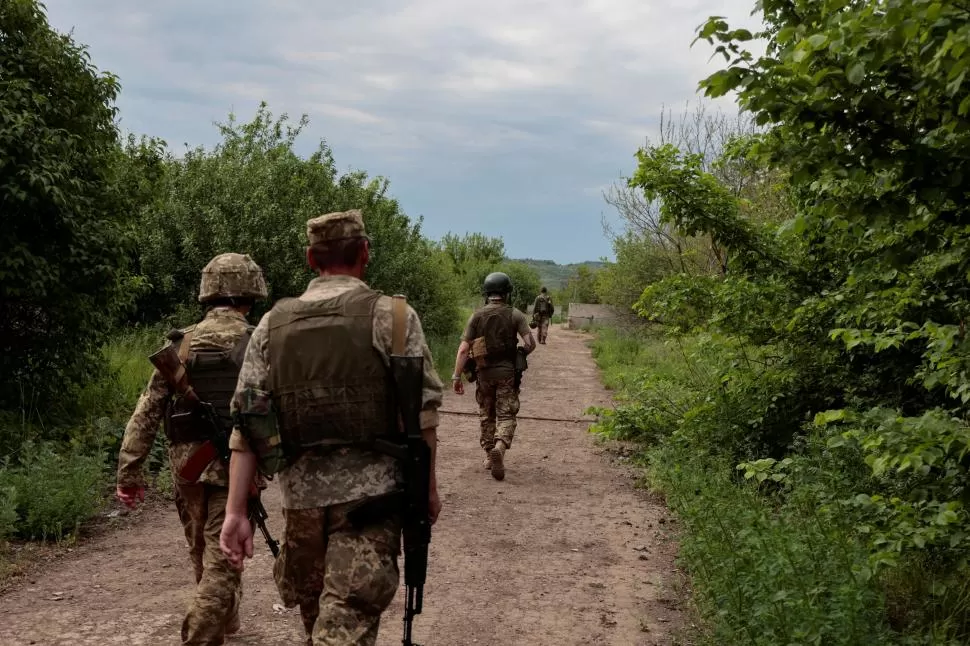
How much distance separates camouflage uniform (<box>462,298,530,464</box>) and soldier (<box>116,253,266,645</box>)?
474 centimetres

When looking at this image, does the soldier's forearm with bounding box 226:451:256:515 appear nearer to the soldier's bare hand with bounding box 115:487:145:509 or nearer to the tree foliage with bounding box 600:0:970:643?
the soldier's bare hand with bounding box 115:487:145:509

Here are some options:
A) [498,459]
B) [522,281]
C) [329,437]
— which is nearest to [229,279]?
[329,437]

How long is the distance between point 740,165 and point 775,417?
31.3 ft

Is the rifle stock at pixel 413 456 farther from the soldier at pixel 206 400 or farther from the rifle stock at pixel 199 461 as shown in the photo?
the rifle stock at pixel 199 461

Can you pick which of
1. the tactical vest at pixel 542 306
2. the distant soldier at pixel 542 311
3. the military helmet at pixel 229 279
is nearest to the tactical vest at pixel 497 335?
the military helmet at pixel 229 279

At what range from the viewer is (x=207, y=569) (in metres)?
3.92

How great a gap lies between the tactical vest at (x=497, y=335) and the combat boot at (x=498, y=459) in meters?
0.82

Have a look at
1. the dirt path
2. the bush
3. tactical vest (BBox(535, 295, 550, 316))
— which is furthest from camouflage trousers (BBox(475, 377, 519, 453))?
tactical vest (BBox(535, 295, 550, 316))

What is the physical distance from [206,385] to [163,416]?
12.8 inches

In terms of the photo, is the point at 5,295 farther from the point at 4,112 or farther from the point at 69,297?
the point at 4,112

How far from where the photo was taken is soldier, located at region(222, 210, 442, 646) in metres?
3.07

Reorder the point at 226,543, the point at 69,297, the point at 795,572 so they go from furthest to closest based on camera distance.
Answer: the point at 69,297, the point at 795,572, the point at 226,543

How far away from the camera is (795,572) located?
4.05m

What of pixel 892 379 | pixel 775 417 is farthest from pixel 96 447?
pixel 892 379
